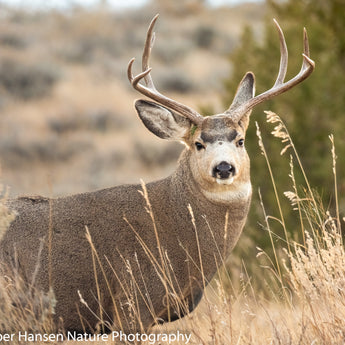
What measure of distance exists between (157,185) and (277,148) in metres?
5.03

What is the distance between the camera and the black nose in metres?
5.08

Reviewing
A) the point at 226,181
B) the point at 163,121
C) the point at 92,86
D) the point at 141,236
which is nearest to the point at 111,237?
the point at 141,236

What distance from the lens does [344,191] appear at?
1063cm

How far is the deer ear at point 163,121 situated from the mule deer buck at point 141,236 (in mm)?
113

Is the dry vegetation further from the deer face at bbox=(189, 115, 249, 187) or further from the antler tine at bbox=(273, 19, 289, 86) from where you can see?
the antler tine at bbox=(273, 19, 289, 86)

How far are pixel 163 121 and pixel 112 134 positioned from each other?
1952cm

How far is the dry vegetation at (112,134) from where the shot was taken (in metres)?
4.62

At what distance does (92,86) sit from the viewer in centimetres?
3092

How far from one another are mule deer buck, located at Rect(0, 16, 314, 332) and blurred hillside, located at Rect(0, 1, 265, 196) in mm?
5198

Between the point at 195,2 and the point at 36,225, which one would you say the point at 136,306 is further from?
the point at 195,2

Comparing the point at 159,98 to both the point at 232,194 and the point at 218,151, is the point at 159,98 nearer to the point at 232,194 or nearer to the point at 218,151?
the point at 218,151

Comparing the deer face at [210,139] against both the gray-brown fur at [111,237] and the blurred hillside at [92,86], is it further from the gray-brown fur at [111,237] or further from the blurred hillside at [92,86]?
the blurred hillside at [92,86]

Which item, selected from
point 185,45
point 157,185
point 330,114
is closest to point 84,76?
point 185,45

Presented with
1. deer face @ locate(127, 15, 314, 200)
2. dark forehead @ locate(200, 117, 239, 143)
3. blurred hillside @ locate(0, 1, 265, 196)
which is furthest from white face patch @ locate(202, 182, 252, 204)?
blurred hillside @ locate(0, 1, 265, 196)
